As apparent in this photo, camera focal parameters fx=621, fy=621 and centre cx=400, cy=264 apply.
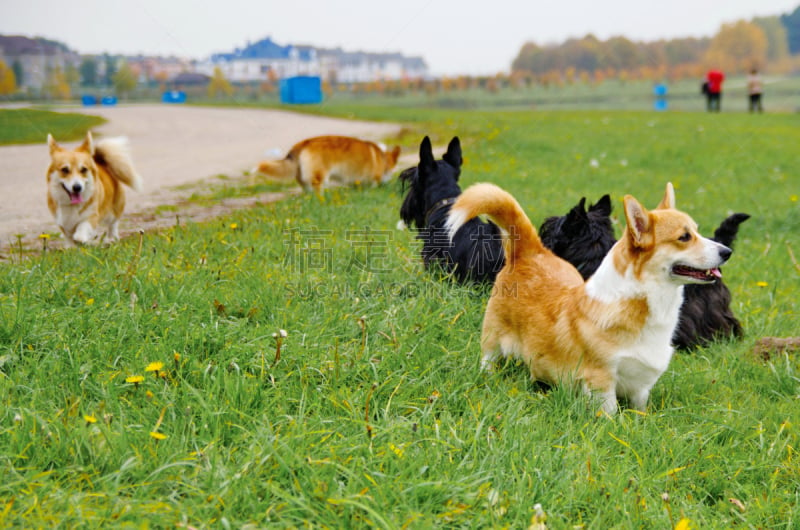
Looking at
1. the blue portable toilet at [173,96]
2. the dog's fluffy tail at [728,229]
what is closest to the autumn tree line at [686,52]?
the dog's fluffy tail at [728,229]

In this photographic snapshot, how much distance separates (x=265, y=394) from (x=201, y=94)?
26.5 m

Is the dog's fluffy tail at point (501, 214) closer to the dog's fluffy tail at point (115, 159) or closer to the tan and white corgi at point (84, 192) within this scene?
the tan and white corgi at point (84, 192)

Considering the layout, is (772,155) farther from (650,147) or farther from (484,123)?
(484,123)

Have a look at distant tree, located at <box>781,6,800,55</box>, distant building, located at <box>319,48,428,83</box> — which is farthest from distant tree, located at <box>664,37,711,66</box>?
distant building, located at <box>319,48,428,83</box>

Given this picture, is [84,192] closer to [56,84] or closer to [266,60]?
[56,84]

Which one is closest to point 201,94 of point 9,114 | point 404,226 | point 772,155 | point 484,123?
point 484,123

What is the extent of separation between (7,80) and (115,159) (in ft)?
7.86

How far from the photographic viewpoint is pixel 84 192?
17.8 feet

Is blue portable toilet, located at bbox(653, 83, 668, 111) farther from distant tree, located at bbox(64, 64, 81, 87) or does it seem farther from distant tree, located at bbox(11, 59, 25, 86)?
distant tree, located at bbox(11, 59, 25, 86)

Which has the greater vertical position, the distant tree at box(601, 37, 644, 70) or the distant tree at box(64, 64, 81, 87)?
the distant tree at box(601, 37, 644, 70)

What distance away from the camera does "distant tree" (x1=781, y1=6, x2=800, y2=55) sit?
8.44 m

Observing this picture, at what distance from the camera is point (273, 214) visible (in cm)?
598

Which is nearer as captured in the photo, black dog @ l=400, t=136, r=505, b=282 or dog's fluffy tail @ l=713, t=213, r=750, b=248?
dog's fluffy tail @ l=713, t=213, r=750, b=248

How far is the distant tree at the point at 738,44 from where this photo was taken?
28.8 ft
